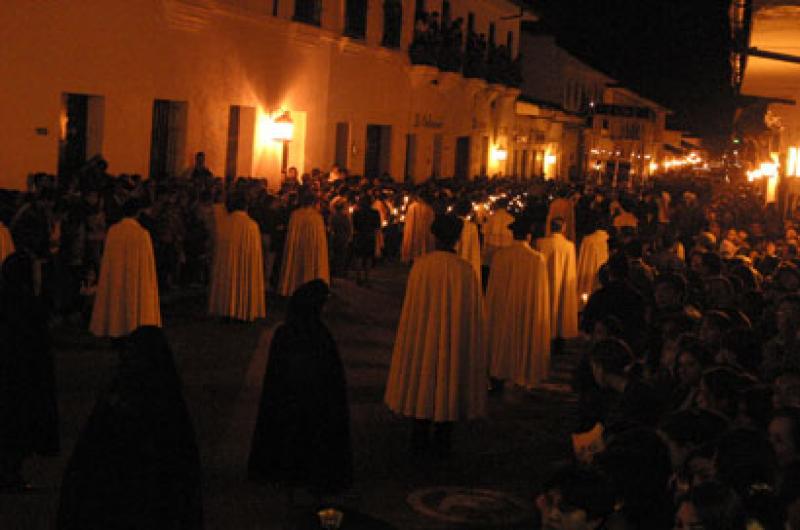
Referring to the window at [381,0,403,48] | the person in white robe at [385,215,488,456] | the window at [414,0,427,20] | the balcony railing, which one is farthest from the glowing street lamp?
the person in white robe at [385,215,488,456]

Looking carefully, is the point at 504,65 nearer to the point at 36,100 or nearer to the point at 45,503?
the point at 36,100

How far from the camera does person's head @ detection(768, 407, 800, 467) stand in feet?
20.0

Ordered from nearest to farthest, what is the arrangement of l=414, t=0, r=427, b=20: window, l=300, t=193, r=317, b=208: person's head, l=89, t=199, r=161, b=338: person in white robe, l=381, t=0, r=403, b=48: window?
l=89, t=199, r=161, b=338: person in white robe, l=300, t=193, r=317, b=208: person's head, l=381, t=0, r=403, b=48: window, l=414, t=0, r=427, b=20: window

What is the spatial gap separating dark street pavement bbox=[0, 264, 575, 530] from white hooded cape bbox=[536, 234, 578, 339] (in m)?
0.51

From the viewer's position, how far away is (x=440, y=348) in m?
9.98

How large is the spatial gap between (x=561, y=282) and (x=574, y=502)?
9800 millimetres

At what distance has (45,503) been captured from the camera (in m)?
8.15

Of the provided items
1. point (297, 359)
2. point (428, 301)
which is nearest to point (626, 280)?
point (428, 301)

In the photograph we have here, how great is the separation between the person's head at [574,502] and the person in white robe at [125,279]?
8.86 metres

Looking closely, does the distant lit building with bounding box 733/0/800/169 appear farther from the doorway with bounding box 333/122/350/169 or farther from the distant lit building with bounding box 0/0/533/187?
the doorway with bounding box 333/122/350/169

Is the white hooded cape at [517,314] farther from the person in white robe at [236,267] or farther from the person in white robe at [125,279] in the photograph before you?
the person in white robe at [236,267]

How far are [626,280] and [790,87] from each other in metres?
12.0

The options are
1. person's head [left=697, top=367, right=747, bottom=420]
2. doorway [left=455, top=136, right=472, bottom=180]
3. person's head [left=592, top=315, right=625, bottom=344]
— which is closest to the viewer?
person's head [left=697, top=367, right=747, bottom=420]

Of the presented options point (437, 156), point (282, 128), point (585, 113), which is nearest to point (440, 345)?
point (282, 128)
